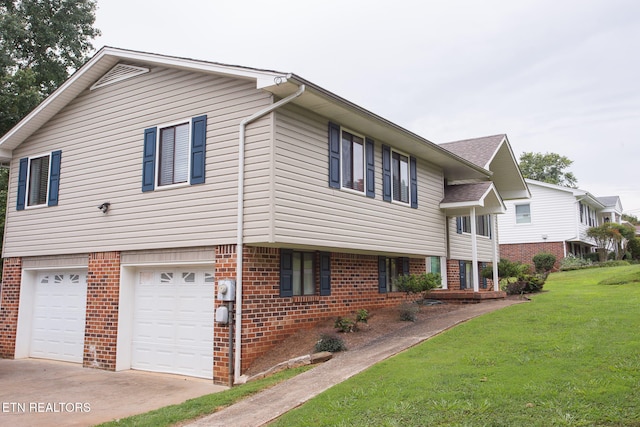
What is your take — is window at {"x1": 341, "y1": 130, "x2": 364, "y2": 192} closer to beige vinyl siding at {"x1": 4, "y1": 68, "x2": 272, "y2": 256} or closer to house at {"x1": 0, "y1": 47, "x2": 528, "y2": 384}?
house at {"x1": 0, "y1": 47, "x2": 528, "y2": 384}

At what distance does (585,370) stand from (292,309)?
5.63 metres

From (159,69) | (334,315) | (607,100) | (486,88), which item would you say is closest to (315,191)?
(334,315)

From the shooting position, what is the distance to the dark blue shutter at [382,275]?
14.2 m

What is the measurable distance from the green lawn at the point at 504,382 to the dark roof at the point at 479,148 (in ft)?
27.7

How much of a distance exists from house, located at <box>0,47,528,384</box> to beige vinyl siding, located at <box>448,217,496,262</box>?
3.48 metres

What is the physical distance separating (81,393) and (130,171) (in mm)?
4778

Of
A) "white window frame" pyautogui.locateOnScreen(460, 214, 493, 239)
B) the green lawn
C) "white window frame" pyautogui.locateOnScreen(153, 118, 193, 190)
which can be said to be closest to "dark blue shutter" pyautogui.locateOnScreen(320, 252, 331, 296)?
the green lawn

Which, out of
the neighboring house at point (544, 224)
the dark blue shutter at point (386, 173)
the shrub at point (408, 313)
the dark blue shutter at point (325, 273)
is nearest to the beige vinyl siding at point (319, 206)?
the dark blue shutter at point (386, 173)

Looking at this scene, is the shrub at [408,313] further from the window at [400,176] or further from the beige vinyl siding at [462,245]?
the beige vinyl siding at [462,245]

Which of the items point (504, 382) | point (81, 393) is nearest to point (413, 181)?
point (504, 382)

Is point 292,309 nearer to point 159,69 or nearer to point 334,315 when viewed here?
point 334,315

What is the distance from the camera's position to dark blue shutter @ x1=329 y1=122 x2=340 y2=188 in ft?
37.0

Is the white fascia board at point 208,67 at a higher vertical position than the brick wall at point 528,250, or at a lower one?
higher

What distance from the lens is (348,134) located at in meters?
12.1
